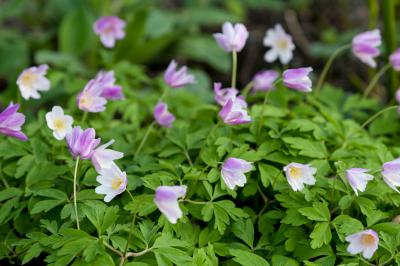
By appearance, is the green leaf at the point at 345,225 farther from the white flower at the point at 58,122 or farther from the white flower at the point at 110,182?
the white flower at the point at 58,122

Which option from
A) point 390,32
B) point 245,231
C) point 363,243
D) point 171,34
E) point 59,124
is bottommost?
point 171,34

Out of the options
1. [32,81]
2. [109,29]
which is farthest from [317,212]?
[109,29]

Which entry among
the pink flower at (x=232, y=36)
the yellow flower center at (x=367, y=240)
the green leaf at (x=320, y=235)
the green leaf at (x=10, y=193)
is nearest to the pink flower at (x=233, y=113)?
the pink flower at (x=232, y=36)

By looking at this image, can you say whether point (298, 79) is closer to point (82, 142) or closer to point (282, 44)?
point (282, 44)

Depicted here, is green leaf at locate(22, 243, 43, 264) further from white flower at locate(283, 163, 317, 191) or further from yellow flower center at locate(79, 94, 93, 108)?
white flower at locate(283, 163, 317, 191)

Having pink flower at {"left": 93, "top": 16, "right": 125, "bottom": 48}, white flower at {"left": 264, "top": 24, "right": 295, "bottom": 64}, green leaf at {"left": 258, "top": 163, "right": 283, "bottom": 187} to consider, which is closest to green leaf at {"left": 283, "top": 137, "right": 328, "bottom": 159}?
green leaf at {"left": 258, "top": 163, "right": 283, "bottom": 187}

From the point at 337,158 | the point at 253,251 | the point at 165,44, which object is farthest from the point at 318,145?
the point at 165,44
